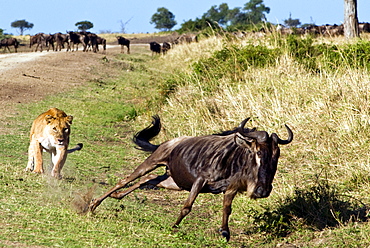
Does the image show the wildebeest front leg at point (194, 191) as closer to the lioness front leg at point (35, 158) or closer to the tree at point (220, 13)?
the lioness front leg at point (35, 158)

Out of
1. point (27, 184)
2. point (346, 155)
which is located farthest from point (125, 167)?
point (346, 155)

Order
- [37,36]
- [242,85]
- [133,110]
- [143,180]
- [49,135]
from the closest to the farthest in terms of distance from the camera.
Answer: [143,180] → [49,135] → [242,85] → [133,110] → [37,36]

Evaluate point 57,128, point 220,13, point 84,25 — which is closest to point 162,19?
point 220,13

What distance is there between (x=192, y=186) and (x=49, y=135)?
251 centimetres

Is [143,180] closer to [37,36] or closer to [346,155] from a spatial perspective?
[346,155]

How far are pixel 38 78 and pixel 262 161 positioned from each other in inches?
511

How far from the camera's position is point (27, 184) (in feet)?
21.6

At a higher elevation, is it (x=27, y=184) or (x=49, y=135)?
(x=49, y=135)

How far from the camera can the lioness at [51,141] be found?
7.11 meters

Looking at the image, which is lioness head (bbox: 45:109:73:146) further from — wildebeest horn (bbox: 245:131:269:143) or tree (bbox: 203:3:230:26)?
tree (bbox: 203:3:230:26)

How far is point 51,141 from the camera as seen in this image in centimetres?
714

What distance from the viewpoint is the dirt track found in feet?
43.8

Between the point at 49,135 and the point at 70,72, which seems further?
the point at 70,72

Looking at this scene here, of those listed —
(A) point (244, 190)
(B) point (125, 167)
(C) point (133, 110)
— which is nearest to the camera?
(A) point (244, 190)
